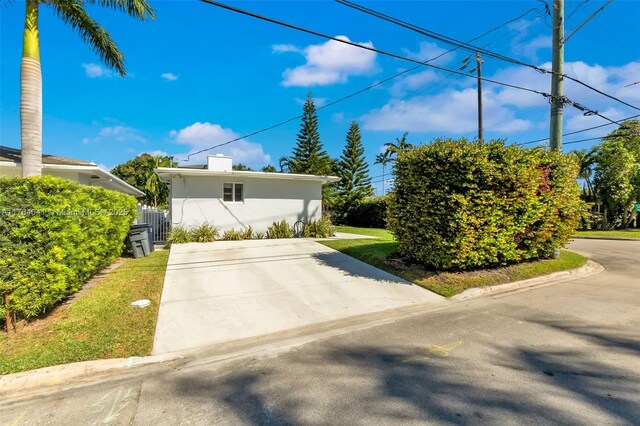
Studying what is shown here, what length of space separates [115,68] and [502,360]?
12453 mm

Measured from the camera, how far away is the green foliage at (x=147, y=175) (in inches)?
1142

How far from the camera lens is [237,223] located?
1422 cm

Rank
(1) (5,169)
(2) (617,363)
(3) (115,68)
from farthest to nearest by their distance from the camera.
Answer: (3) (115,68)
(1) (5,169)
(2) (617,363)

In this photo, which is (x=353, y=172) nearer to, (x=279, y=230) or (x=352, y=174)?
(x=352, y=174)

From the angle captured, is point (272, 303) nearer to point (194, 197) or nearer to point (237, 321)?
point (237, 321)

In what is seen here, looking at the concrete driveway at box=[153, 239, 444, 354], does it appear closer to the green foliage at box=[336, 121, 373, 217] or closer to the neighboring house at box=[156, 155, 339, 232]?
the neighboring house at box=[156, 155, 339, 232]

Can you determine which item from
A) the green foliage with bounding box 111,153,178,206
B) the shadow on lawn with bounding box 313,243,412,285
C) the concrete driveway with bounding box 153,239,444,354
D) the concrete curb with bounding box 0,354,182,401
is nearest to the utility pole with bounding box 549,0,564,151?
the shadow on lawn with bounding box 313,243,412,285

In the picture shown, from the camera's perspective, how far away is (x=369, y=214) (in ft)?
89.7

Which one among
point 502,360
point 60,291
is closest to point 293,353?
point 502,360

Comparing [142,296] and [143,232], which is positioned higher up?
[143,232]

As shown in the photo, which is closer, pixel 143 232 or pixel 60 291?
pixel 60 291

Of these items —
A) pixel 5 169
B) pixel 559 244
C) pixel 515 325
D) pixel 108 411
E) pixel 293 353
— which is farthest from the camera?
pixel 5 169

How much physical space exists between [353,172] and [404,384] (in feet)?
105

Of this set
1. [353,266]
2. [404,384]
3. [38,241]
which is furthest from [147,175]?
[404,384]
